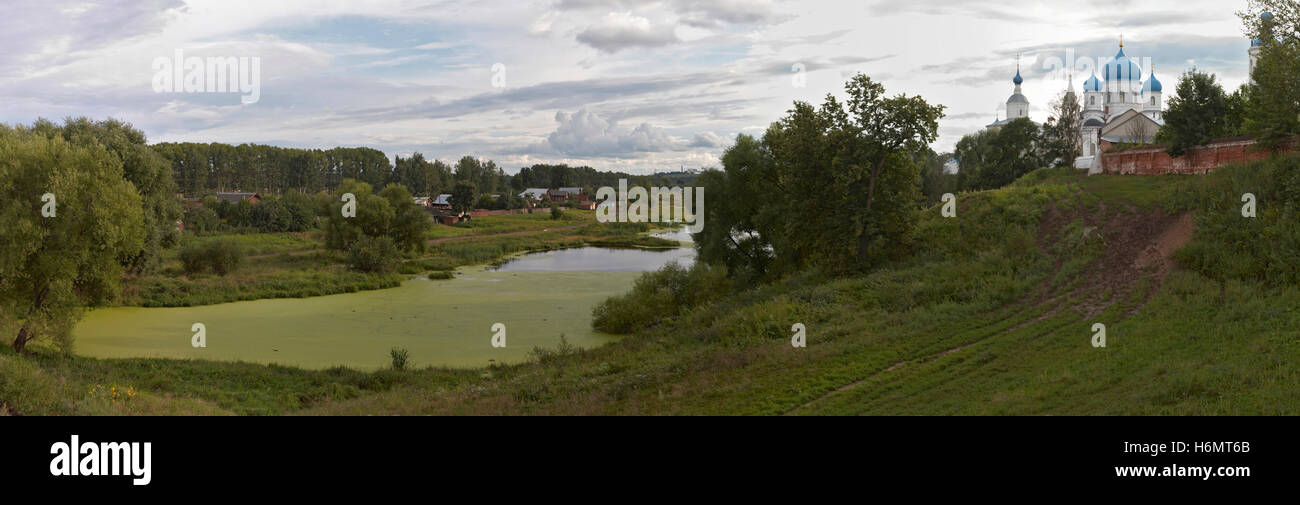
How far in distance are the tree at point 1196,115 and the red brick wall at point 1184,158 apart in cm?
62

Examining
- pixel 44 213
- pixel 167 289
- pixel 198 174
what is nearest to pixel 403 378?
pixel 44 213

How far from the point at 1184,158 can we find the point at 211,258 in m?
51.0

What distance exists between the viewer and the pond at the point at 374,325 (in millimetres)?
25719

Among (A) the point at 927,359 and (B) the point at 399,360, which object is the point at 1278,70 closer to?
(A) the point at 927,359

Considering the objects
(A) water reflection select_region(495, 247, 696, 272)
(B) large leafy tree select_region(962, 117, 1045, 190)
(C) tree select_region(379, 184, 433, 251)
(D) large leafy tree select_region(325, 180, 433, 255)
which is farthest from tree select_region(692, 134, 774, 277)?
(C) tree select_region(379, 184, 433, 251)

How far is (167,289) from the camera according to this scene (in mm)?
38438

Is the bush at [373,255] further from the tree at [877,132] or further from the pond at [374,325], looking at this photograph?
the tree at [877,132]

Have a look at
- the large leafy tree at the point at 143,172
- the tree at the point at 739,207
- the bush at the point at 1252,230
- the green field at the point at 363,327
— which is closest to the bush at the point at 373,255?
the green field at the point at 363,327

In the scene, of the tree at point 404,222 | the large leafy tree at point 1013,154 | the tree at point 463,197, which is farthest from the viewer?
the tree at point 463,197

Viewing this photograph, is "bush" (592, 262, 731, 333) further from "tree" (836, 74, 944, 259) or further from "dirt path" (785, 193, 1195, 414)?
"dirt path" (785, 193, 1195, 414)

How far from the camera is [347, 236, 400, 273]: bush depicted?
163ft

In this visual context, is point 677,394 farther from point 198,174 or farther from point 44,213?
point 198,174

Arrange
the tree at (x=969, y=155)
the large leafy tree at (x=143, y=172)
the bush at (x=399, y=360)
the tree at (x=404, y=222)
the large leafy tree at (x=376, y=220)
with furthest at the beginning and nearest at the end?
the tree at (x=969, y=155)
the tree at (x=404, y=222)
the large leafy tree at (x=376, y=220)
the large leafy tree at (x=143, y=172)
the bush at (x=399, y=360)

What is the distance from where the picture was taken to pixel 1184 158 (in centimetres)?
3050
